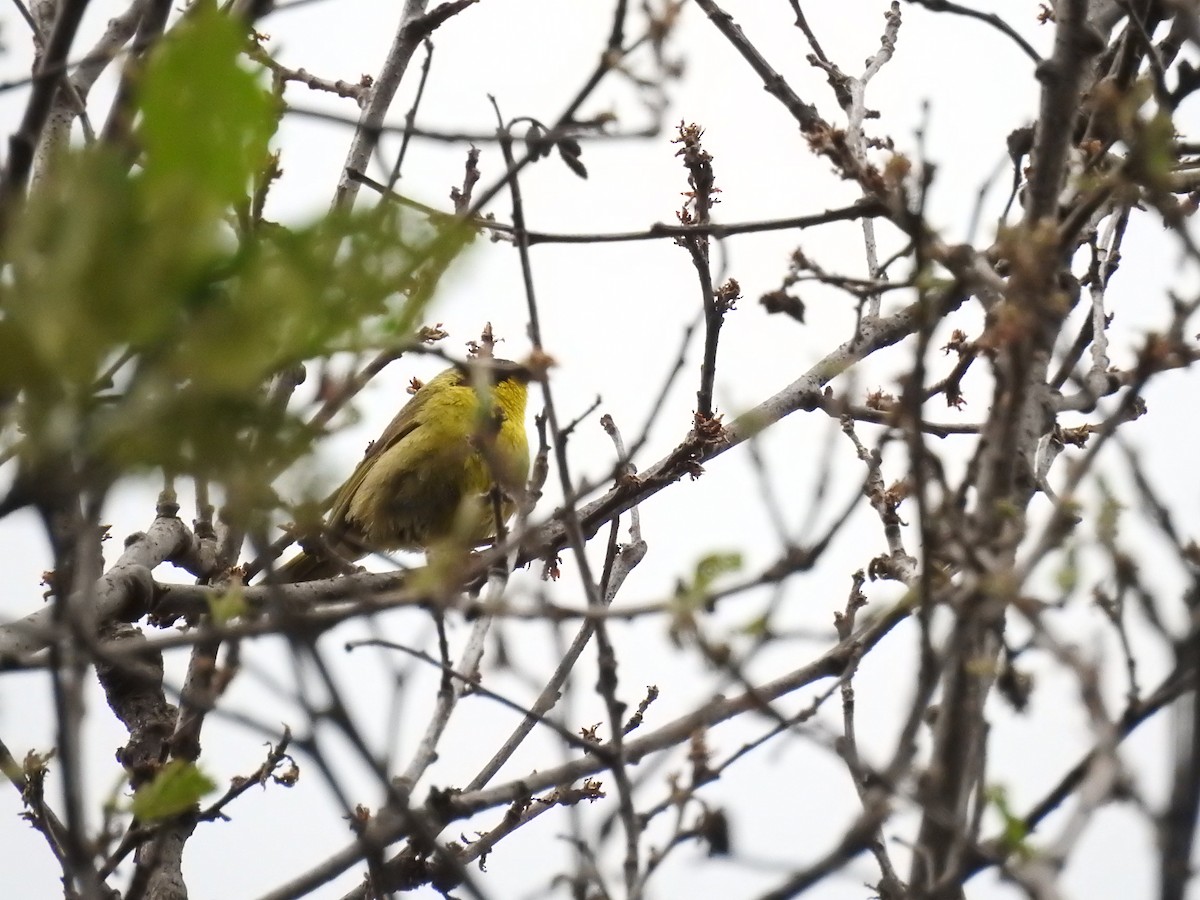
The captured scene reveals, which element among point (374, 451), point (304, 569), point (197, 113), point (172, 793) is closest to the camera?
point (197, 113)

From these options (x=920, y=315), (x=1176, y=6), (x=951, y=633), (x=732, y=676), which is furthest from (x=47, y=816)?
(x=1176, y=6)

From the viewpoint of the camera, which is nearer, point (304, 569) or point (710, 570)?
point (710, 570)

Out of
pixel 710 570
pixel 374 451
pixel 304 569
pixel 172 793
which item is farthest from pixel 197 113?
pixel 374 451

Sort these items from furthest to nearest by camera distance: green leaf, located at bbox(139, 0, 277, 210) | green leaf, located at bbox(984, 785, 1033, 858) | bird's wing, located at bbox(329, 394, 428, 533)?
bird's wing, located at bbox(329, 394, 428, 533)
green leaf, located at bbox(984, 785, 1033, 858)
green leaf, located at bbox(139, 0, 277, 210)

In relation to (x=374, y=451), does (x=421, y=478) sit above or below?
below

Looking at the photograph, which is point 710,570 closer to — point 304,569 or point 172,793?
point 172,793

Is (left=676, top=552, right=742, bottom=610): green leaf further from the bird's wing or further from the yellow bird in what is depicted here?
the bird's wing

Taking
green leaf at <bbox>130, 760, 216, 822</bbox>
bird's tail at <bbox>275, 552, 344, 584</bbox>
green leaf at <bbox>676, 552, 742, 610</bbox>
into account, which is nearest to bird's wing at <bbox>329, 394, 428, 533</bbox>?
bird's tail at <bbox>275, 552, 344, 584</bbox>

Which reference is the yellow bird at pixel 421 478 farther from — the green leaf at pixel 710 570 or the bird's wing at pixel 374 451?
the green leaf at pixel 710 570

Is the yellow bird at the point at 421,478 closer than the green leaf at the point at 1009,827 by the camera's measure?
No

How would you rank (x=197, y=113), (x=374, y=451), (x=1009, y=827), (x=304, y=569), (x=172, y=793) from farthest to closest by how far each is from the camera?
(x=374, y=451) < (x=304, y=569) < (x=172, y=793) < (x=1009, y=827) < (x=197, y=113)

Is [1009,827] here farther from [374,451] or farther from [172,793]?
[374,451]

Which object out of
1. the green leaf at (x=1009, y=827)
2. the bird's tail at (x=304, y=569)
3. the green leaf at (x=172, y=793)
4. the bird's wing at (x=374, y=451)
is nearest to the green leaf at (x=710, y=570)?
the green leaf at (x=1009, y=827)

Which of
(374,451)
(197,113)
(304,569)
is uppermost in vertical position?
(374,451)
